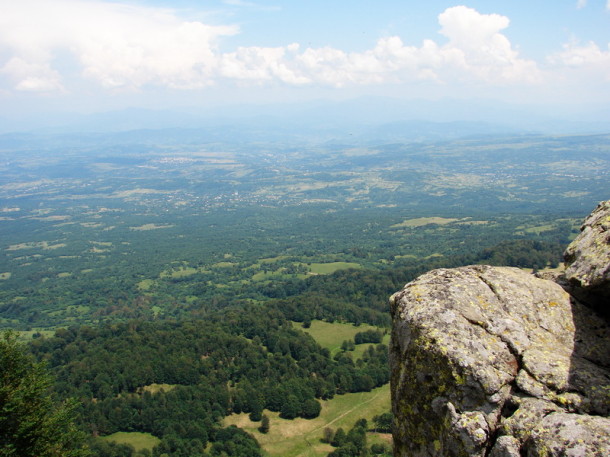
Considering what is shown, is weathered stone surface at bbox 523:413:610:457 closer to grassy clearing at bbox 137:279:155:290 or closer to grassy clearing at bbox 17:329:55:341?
grassy clearing at bbox 17:329:55:341

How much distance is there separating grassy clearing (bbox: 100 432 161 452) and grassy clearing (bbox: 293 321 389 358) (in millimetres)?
36258

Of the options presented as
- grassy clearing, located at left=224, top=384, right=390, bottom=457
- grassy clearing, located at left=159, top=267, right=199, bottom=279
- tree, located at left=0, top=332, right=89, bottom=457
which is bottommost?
grassy clearing, located at left=159, top=267, right=199, bottom=279

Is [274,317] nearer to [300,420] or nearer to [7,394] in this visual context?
Result: [300,420]

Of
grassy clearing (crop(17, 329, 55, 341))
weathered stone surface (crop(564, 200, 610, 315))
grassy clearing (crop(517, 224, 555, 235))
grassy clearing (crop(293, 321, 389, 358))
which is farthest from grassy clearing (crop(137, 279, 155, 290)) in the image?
weathered stone surface (crop(564, 200, 610, 315))

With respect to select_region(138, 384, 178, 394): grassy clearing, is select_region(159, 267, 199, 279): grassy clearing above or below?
below

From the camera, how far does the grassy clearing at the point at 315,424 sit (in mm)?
53719

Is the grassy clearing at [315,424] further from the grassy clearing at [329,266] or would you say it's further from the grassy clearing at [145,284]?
the grassy clearing at [145,284]

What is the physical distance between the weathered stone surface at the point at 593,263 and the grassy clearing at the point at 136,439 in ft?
194

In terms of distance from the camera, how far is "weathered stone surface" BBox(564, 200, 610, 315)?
26.7ft

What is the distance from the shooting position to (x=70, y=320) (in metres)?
126

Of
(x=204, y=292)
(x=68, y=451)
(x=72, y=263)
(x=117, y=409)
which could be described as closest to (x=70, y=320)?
(x=204, y=292)

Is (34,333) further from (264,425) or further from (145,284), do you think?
(264,425)

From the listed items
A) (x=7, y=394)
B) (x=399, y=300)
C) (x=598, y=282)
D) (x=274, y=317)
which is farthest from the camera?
(x=274, y=317)

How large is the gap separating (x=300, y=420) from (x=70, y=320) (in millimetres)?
97270
